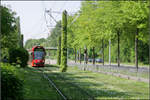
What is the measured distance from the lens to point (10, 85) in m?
8.39

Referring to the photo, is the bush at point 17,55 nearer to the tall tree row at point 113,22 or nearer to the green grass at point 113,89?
the tall tree row at point 113,22

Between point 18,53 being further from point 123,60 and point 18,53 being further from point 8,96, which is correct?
point 123,60

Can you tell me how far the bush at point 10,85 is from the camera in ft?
27.0

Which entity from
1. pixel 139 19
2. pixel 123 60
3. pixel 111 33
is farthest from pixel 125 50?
pixel 139 19

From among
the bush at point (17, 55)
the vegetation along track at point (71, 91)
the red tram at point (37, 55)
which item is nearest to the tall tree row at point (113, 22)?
the red tram at point (37, 55)

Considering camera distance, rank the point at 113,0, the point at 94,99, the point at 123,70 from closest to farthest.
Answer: the point at 94,99, the point at 123,70, the point at 113,0

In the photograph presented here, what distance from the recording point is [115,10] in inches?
1136

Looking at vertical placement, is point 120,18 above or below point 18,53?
above

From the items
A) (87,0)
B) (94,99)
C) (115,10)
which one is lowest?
(94,99)

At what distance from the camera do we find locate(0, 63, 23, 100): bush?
8234 mm

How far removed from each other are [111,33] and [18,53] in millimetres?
14510

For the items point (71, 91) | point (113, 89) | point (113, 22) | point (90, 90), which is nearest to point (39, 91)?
point (71, 91)

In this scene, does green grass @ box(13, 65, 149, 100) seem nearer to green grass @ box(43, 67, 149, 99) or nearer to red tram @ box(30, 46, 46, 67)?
green grass @ box(43, 67, 149, 99)

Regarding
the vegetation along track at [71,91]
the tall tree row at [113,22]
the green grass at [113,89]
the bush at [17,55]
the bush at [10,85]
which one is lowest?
the green grass at [113,89]
